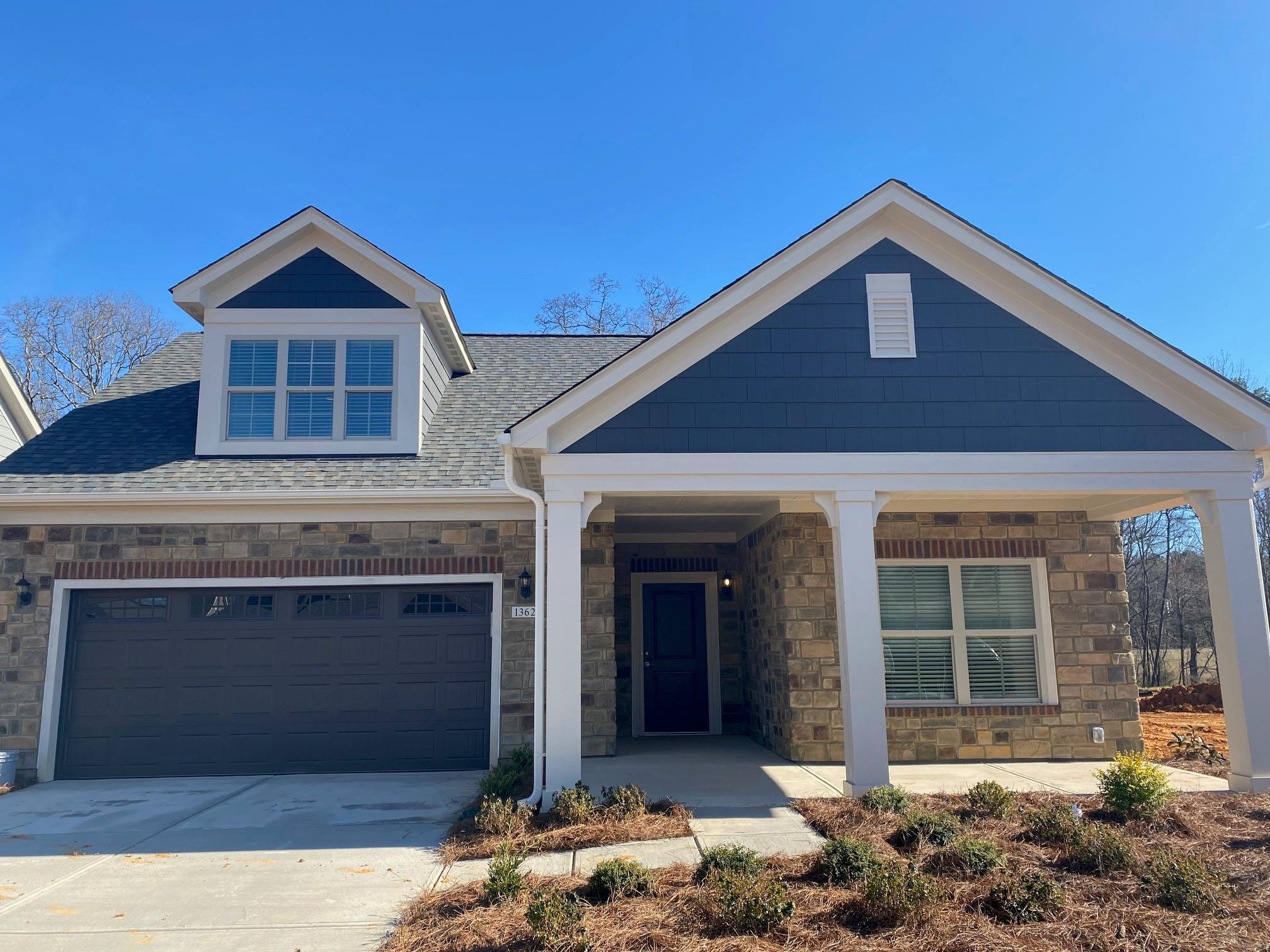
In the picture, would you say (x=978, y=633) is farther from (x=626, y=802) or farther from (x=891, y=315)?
(x=626, y=802)

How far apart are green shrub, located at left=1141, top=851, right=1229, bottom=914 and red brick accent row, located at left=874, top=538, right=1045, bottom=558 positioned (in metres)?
4.74

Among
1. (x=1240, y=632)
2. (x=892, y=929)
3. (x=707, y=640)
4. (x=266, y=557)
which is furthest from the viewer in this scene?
(x=707, y=640)

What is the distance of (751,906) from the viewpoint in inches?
178

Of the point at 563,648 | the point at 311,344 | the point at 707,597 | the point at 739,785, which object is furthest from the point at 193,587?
the point at 707,597

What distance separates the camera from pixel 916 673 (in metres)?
9.69

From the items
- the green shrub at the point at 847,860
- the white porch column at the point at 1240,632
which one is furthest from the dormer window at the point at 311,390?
the white porch column at the point at 1240,632

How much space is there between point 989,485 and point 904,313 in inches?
69.6

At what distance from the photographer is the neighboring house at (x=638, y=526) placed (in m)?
7.68

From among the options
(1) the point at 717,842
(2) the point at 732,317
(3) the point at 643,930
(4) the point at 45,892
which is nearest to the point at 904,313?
(2) the point at 732,317

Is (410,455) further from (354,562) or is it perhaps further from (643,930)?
(643,930)

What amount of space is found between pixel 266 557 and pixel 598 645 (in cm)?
385

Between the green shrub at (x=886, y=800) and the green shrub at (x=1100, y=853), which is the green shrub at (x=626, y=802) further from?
the green shrub at (x=1100, y=853)

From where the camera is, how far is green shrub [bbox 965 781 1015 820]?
21.7ft

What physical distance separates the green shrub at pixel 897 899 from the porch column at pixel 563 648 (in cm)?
297
